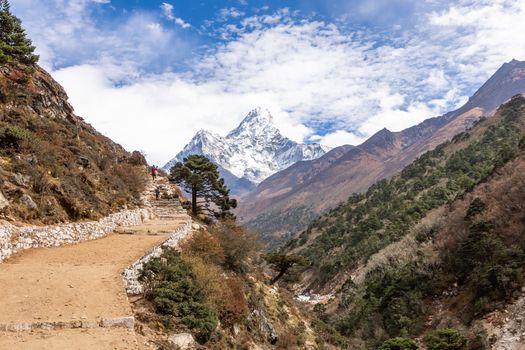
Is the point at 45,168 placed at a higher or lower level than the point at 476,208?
higher

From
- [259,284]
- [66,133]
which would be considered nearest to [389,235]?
[259,284]

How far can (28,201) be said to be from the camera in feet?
56.4

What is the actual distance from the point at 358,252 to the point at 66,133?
47.7 m

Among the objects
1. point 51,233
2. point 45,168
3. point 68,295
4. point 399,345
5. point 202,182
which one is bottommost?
point 399,345

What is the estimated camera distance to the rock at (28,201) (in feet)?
56.0

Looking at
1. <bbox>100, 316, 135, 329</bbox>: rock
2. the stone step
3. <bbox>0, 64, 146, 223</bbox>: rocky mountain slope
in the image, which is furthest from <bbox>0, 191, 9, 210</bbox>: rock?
<bbox>100, 316, 135, 329</bbox>: rock

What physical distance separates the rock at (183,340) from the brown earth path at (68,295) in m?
1.40

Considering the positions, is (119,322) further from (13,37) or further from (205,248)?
(13,37)

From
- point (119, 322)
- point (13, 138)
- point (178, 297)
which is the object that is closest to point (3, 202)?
point (13, 138)

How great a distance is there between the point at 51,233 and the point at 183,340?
9.37 meters

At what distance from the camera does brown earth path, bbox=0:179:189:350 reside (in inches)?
375

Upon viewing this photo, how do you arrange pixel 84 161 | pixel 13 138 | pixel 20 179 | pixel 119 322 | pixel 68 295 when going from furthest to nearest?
pixel 84 161
pixel 13 138
pixel 20 179
pixel 68 295
pixel 119 322

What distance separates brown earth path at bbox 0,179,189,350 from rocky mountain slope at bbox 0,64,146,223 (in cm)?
269

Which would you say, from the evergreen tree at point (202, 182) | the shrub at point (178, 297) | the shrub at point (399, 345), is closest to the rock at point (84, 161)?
the evergreen tree at point (202, 182)
